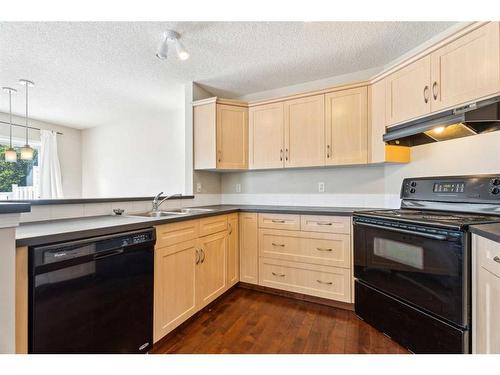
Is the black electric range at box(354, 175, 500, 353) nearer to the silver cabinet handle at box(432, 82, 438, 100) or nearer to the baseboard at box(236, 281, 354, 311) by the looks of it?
the baseboard at box(236, 281, 354, 311)

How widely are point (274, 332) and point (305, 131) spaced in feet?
6.18

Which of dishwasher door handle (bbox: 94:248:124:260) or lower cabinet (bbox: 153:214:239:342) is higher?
dishwasher door handle (bbox: 94:248:124:260)

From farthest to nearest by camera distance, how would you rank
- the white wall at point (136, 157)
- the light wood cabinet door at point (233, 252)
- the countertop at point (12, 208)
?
the white wall at point (136, 157) < the light wood cabinet door at point (233, 252) < the countertop at point (12, 208)

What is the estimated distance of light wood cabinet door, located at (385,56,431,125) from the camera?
1761mm

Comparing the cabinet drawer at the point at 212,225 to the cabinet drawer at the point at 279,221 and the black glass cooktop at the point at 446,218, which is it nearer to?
the cabinet drawer at the point at 279,221

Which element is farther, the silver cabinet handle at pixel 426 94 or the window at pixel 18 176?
the window at pixel 18 176

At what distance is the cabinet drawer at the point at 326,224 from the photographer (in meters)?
2.04

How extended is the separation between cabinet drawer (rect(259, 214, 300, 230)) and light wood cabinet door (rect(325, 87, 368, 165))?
686 mm

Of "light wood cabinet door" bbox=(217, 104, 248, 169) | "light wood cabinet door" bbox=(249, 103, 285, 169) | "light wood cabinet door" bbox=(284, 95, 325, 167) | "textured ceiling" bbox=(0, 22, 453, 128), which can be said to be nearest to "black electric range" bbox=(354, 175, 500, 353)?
"light wood cabinet door" bbox=(284, 95, 325, 167)

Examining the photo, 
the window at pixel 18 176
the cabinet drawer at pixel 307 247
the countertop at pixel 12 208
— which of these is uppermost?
the window at pixel 18 176

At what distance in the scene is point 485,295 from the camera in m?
1.11

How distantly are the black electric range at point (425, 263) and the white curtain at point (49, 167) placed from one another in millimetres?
5308

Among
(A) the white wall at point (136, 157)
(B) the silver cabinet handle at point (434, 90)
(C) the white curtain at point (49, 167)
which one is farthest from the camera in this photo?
(C) the white curtain at point (49, 167)

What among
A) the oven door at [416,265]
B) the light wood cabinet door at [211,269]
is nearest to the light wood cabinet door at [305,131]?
the oven door at [416,265]
